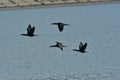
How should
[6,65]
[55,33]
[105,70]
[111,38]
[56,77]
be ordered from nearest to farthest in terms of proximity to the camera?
1. [56,77]
2. [105,70]
3. [6,65]
4. [111,38]
5. [55,33]

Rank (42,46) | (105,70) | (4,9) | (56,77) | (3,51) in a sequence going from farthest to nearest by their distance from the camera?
(4,9)
(42,46)
(3,51)
(105,70)
(56,77)

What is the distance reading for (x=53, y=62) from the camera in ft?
101

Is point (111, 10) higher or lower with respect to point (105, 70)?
higher

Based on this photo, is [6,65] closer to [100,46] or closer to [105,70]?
[105,70]

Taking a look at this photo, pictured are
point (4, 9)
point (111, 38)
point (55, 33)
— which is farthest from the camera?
point (4, 9)

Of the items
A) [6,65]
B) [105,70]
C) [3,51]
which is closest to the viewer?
[105,70]

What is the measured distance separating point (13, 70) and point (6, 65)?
7.08 feet

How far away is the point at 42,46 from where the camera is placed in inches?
1475

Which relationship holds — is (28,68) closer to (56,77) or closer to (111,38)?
(56,77)

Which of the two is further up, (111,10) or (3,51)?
(111,10)

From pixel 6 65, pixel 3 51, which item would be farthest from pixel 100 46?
pixel 6 65

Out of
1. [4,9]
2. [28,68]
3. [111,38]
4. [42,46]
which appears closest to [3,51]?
[42,46]

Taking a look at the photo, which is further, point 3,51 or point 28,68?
point 3,51

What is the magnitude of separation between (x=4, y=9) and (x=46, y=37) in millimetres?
10164
